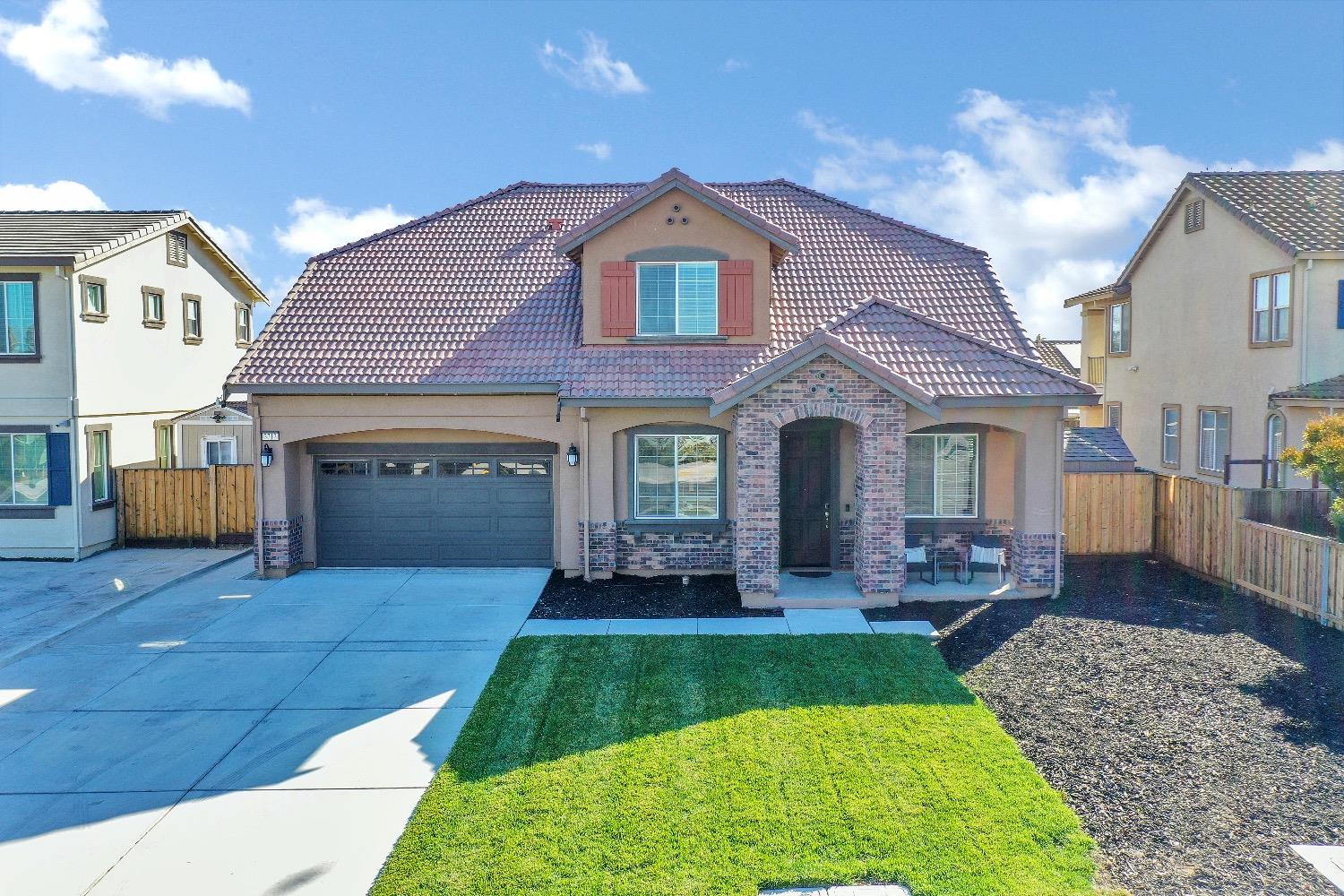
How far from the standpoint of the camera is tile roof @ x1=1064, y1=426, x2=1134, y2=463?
1698cm

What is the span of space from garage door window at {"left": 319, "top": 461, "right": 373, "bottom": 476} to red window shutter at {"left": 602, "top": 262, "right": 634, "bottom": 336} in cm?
466

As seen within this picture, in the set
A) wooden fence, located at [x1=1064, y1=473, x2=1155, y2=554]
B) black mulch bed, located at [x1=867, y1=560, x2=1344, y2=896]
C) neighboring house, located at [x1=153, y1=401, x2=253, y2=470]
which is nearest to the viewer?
black mulch bed, located at [x1=867, y1=560, x2=1344, y2=896]

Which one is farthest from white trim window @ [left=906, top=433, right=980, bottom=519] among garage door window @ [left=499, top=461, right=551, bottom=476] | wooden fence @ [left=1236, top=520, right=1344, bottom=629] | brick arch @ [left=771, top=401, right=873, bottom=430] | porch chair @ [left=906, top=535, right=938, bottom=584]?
garage door window @ [left=499, top=461, right=551, bottom=476]

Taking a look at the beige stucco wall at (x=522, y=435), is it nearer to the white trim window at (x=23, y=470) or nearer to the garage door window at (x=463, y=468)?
the garage door window at (x=463, y=468)

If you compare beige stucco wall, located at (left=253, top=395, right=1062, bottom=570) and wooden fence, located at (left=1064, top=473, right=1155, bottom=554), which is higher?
beige stucco wall, located at (left=253, top=395, right=1062, bottom=570)

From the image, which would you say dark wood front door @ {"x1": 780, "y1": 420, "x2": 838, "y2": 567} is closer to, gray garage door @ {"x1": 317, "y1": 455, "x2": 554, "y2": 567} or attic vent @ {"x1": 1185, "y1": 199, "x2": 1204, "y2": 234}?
gray garage door @ {"x1": 317, "y1": 455, "x2": 554, "y2": 567}

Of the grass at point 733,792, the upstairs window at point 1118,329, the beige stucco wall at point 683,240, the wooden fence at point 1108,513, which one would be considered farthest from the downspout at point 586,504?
the upstairs window at point 1118,329

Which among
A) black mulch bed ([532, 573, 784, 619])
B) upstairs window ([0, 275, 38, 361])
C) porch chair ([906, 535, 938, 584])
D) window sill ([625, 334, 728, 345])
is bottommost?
black mulch bed ([532, 573, 784, 619])

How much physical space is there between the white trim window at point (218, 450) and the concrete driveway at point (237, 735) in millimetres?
9126

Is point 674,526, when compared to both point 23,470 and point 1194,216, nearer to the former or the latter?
point 23,470

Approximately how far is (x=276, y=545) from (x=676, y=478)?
658 cm

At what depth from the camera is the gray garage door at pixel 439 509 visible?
15.3 metres

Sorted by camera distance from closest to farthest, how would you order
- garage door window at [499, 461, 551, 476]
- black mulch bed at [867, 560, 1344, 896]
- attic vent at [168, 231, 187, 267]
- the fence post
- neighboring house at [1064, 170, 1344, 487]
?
black mulch bed at [867, 560, 1344, 896] < garage door window at [499, 461, 551, 476] < neighboring house at [1064, 170, 1344, 487] < the fence post < attic vent at [168, 231, 187, 267]

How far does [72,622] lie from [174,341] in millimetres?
10135
